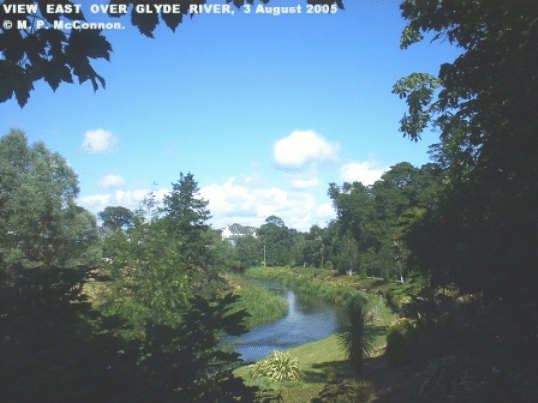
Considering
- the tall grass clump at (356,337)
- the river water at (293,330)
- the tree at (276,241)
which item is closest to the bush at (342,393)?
the tall grass clump at (356,337)

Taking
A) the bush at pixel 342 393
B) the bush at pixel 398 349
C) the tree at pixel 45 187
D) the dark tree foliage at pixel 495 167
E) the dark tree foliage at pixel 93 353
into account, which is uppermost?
the tree at pixel 45 187

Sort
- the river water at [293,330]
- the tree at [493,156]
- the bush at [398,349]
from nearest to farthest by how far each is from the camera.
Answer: the tree at [493,156] < the bush at [398,349] < the river water at [293,330]

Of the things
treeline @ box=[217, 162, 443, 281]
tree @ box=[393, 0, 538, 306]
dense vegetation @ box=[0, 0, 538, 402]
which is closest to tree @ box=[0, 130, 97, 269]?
dense vegetation @ box=[0, 0, 538, 402]

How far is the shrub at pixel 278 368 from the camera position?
12469 mm

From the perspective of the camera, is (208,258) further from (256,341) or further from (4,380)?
(4,380)

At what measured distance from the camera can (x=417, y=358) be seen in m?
9.40

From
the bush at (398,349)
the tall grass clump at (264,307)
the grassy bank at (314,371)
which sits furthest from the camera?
the tall grass clump at (264,307)

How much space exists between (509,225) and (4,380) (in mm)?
4386

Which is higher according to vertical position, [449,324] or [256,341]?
[449,324]

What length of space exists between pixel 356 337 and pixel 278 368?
2158mm

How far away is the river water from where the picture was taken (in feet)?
68.1

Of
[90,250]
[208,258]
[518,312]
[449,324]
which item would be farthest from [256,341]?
[518,312]

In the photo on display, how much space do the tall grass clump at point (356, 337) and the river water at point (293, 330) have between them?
4516mm

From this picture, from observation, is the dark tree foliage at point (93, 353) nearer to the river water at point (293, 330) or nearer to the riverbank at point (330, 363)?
the riverbank at point (330, 363)
